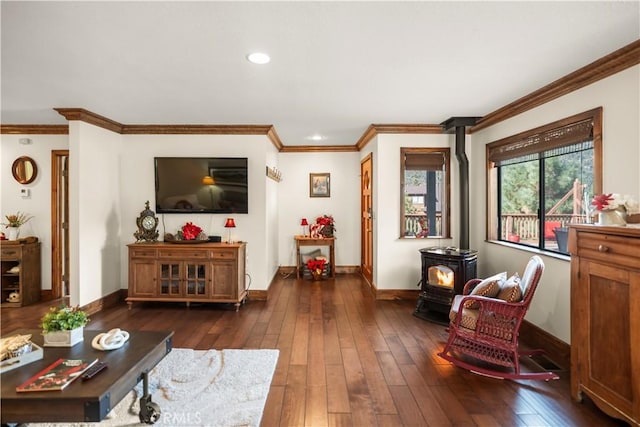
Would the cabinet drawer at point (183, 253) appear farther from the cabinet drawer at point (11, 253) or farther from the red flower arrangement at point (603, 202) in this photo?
the red flower arrangement at point (603, 202)

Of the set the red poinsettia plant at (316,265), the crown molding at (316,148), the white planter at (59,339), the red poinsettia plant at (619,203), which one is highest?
the crown molding at (316,148)

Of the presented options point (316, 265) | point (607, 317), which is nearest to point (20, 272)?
point (316, 265)

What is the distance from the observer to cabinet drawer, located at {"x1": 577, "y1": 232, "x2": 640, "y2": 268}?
1.89 metres

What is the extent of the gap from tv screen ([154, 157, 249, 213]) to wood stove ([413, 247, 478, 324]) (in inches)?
112

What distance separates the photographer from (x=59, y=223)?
4855mm

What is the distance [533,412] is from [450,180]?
3.20m

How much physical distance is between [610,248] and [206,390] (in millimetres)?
2865

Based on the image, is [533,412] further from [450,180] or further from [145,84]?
[145,84]

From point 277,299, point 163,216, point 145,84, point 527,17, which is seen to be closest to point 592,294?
point 527,17

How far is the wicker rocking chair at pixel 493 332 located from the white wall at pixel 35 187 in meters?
5.57

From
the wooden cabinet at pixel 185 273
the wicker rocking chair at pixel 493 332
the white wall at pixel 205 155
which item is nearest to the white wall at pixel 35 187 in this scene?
the white wall at pixel 205 155

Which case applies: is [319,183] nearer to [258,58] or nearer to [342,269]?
[342,269]

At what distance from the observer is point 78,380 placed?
5.65 ft

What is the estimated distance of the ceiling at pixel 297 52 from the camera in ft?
6.40
